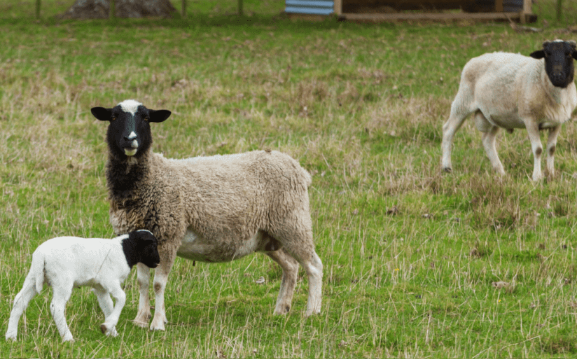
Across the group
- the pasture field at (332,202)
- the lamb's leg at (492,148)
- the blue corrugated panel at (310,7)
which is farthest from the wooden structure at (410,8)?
the lamb's leg at (492,148)

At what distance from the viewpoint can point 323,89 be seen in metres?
14.8

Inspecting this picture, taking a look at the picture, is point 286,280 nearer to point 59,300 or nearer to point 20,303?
point 59,300

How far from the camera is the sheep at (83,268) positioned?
190 inches

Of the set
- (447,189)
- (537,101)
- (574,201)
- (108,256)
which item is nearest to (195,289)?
(108,256)

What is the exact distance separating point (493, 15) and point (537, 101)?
1697cm

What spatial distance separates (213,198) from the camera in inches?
228

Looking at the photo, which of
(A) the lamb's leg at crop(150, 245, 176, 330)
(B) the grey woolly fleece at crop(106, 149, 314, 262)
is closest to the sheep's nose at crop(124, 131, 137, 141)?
(B) the grey woolly fleece at crop(106, 149, 314, 262)

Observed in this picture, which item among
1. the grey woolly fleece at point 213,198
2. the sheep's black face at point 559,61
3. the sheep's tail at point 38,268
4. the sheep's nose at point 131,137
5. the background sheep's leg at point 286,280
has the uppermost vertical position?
the sheep's black face at point 559,61

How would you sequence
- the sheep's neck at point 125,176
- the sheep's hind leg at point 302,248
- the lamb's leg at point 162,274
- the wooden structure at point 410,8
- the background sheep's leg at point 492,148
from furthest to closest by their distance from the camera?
the wooden structure at point 410,8, the background sheep's leg at point 492,148, the sheep's hind leg at point 302,248, the sheep's neck at point 125,176, the lamb's leg at point 162,274

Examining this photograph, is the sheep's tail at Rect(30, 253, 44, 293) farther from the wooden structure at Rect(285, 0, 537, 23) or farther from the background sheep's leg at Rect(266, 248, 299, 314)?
the wooden structure at Rect(285, 0, 537, 23)

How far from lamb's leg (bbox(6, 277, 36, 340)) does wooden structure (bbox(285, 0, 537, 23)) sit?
22535 millimetres

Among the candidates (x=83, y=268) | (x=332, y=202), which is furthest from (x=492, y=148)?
(x=83, y=268)

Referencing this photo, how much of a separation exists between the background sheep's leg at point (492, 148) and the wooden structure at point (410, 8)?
15616 millimetres

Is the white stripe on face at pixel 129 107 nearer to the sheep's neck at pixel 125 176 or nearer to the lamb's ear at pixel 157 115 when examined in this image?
the lamb's ear at pixel 157 115
